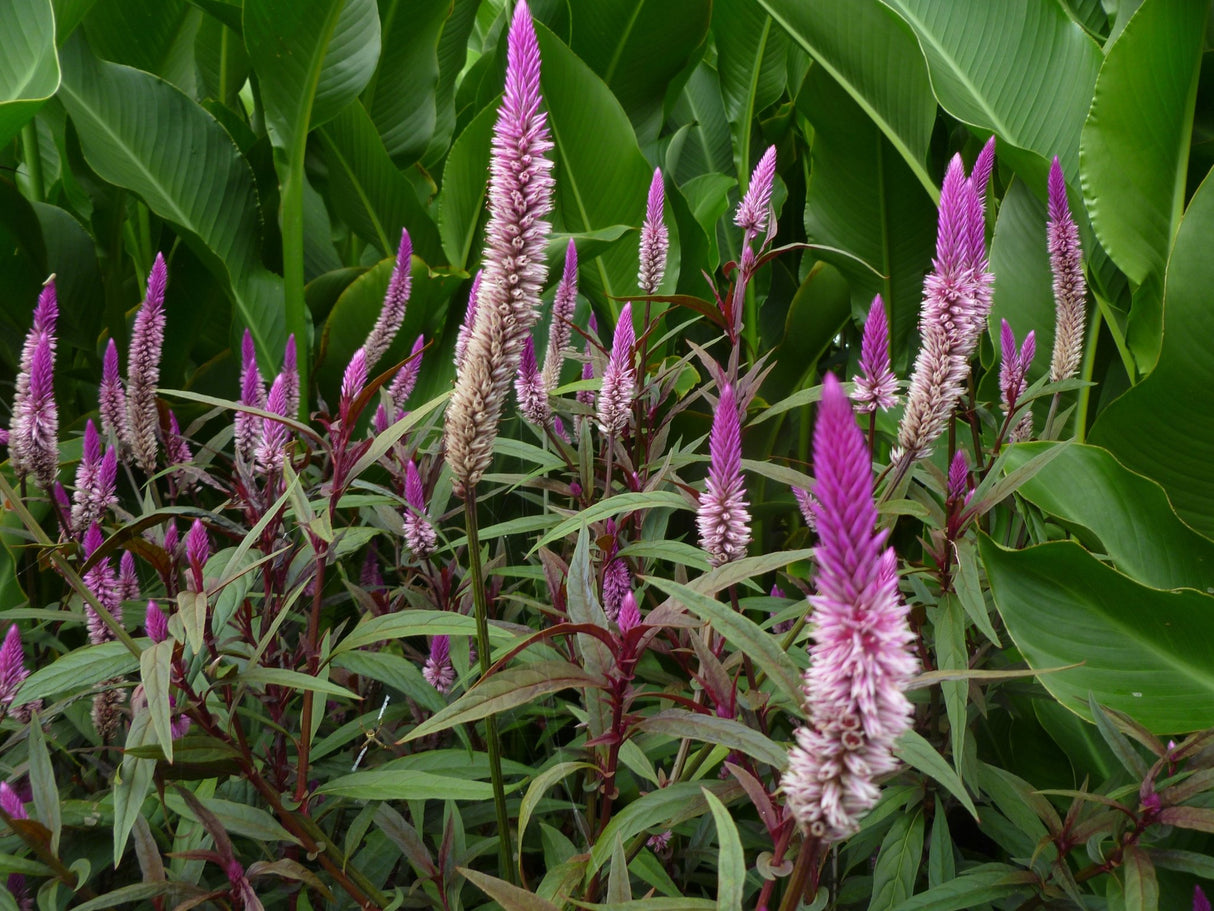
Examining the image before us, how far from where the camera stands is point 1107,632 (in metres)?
1.34

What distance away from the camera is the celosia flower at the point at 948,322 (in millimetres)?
969

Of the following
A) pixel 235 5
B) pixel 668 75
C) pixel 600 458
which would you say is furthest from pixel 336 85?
pixel 600 458

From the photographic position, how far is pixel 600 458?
1.63 m

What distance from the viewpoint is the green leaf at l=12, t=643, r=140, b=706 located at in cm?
95

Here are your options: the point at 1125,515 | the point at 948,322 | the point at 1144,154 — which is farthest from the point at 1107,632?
the point at 1144,154

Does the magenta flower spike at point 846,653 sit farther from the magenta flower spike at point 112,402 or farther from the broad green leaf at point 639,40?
the broad green leaf at point 639,40

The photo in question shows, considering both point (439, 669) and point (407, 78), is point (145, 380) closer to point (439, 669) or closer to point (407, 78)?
point (439, 669)

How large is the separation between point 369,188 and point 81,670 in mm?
2010

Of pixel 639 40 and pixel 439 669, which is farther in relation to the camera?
pixel 639 40

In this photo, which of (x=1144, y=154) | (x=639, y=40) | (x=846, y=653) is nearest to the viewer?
(x=846, y=653)

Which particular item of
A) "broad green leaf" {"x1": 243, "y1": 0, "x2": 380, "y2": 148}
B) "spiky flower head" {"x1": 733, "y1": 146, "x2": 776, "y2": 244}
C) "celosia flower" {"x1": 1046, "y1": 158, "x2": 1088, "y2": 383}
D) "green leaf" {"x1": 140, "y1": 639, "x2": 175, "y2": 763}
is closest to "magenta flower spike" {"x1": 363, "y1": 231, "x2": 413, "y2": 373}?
"spiky flower head" {"x1": 733, "y1": 146, "x2": 776, "y2": 244}

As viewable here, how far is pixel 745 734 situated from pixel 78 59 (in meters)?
2.51

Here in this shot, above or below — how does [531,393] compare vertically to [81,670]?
above

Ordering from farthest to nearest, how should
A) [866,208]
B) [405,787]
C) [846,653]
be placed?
[866,208] < [405,787] < [846,653]
